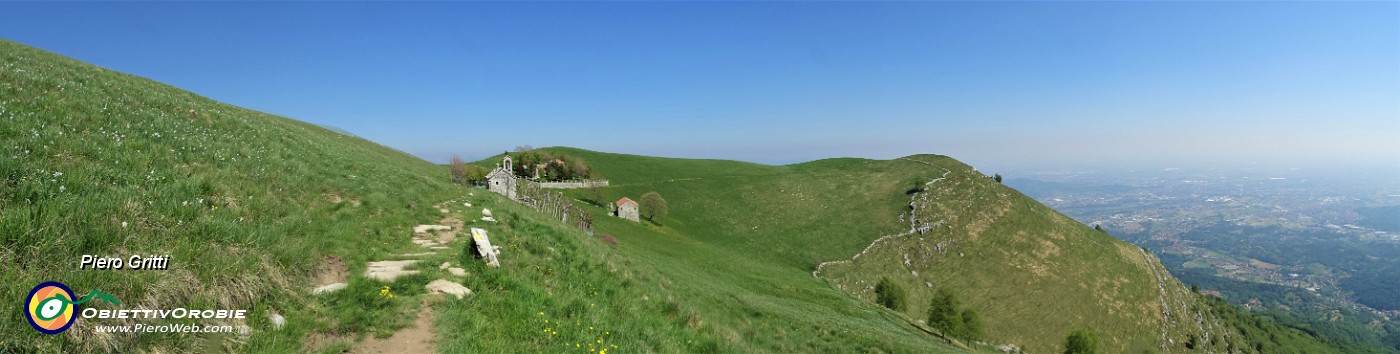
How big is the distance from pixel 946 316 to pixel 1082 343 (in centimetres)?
2077

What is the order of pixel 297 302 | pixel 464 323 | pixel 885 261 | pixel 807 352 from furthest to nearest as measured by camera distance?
pixel 885 261, pixel 807 352, pixel 464 323, pixel 297 302

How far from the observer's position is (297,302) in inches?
318

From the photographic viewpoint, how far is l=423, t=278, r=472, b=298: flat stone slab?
32.3ft

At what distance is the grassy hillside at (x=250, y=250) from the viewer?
21.0 feet

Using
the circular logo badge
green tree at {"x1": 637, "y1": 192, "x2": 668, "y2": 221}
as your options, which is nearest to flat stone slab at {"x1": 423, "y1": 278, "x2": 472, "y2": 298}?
the circular logo badge

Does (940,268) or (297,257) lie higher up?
(297,257)

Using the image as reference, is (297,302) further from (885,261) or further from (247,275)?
(885,261)

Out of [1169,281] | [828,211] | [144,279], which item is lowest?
[1169,281]

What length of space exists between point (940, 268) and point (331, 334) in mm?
80068

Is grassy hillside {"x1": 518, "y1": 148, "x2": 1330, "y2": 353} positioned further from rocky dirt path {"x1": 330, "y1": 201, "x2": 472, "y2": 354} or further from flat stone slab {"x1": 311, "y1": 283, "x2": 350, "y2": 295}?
flat stone slab {"x1": 311, "y1": 283, "x2": 350, "y2": 295}

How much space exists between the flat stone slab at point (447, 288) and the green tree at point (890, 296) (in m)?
52.8

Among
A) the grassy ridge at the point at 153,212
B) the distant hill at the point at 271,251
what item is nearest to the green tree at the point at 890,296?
the distant hill at the point at 271,251

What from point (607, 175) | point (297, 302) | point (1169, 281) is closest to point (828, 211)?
point (607, 175)

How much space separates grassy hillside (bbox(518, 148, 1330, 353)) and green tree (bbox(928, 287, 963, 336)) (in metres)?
3.49
